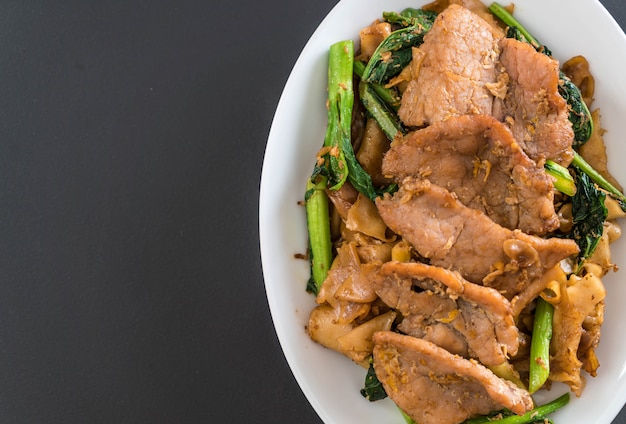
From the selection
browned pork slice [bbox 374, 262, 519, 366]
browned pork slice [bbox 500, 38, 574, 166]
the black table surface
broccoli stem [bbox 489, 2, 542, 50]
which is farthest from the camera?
the black table surface

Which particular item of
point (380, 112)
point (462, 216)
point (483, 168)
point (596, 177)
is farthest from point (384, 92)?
point (596, 177)

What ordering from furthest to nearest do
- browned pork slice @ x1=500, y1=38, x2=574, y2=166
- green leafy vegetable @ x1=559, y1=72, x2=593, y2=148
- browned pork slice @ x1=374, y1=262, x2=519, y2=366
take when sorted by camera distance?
green leafy vegetable @ x1=559, y1=72, x2=593, y2=148 → browned pork slice @ x1=500, y1=38, x2=574, y2=166 → browned pork slice @ x1=374, y1=262, x2=519, y2=366

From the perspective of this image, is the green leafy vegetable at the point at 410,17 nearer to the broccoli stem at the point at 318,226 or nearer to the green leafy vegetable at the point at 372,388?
the broccoli stem at the point at 318,226

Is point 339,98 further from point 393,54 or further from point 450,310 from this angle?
point 450,310

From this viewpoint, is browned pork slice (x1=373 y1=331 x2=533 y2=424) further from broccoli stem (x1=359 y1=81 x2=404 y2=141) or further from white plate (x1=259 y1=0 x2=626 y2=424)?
broccoli stem (x1=359 y1=81 x2=404 y2=141)

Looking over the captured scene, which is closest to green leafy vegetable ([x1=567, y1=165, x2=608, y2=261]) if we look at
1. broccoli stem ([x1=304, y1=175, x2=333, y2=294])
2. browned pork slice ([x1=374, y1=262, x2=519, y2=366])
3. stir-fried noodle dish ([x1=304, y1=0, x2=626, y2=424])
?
stir-fried noodle dish ([x1=304, y1=0, x2=626, y2=424])

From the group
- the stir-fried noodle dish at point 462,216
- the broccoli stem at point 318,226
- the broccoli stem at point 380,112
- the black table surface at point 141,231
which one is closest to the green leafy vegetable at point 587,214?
the stir-fried noodle dish at point 462,216
